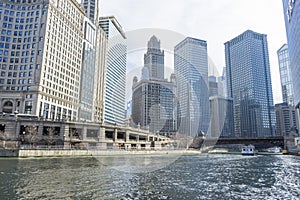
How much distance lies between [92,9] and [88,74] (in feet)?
178

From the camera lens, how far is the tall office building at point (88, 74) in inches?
5309

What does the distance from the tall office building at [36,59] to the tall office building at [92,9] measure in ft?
144

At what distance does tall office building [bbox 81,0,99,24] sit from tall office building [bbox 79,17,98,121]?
15718mm

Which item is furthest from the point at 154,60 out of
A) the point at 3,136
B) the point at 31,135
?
the point at 3,136

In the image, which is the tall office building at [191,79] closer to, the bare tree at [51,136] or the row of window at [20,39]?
the bare tree at [51,136]

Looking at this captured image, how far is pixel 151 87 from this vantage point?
33.7 metres

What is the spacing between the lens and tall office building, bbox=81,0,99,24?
163 m

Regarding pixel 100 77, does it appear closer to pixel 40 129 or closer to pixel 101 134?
pixel 101 134

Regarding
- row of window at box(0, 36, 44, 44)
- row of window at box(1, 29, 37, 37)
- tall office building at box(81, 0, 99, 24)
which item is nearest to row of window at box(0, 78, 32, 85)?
row of window at box(0, 36, 44, 44)

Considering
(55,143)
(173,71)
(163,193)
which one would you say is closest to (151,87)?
(173,71)

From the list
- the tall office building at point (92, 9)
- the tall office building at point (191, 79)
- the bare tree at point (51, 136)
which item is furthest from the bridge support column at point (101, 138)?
the tall office building at point (92, 9)

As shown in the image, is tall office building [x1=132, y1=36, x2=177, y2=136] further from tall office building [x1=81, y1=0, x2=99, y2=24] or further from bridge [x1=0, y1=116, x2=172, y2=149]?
tall office building [x1=81, y1=0, x2=99, y2=24]

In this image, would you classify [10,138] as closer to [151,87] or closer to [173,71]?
[151,87]

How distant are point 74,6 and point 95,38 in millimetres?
27432
